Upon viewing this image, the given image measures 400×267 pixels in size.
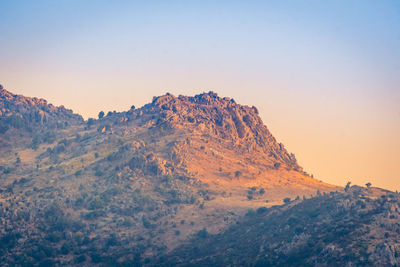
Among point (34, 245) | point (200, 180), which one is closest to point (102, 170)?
point (200, 180)

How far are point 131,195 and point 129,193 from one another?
54.4 inches

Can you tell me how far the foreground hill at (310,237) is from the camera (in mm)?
97438

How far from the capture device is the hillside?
132 m

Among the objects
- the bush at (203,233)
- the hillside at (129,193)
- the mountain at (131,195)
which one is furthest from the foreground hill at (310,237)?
the hillside at (129,193)

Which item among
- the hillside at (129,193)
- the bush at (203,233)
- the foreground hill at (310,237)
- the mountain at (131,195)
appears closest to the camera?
the foreground hill at (310,237)

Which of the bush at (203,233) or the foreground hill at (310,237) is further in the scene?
the bush at (203,233)

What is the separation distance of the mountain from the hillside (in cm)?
31

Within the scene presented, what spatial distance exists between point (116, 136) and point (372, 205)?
108798mm

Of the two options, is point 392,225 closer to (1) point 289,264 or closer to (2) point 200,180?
(1) point 289,264

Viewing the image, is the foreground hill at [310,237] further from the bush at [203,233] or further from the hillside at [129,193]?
the hillside at [129,193]

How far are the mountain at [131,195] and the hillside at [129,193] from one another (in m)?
0.31

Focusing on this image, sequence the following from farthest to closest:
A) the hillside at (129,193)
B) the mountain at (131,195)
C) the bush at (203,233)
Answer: the bush at (203,233)
the hillside at (129,193)
the mountain at (131,195)

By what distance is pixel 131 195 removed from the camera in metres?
158

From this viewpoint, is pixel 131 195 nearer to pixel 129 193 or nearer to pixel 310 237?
pixel 129 193
